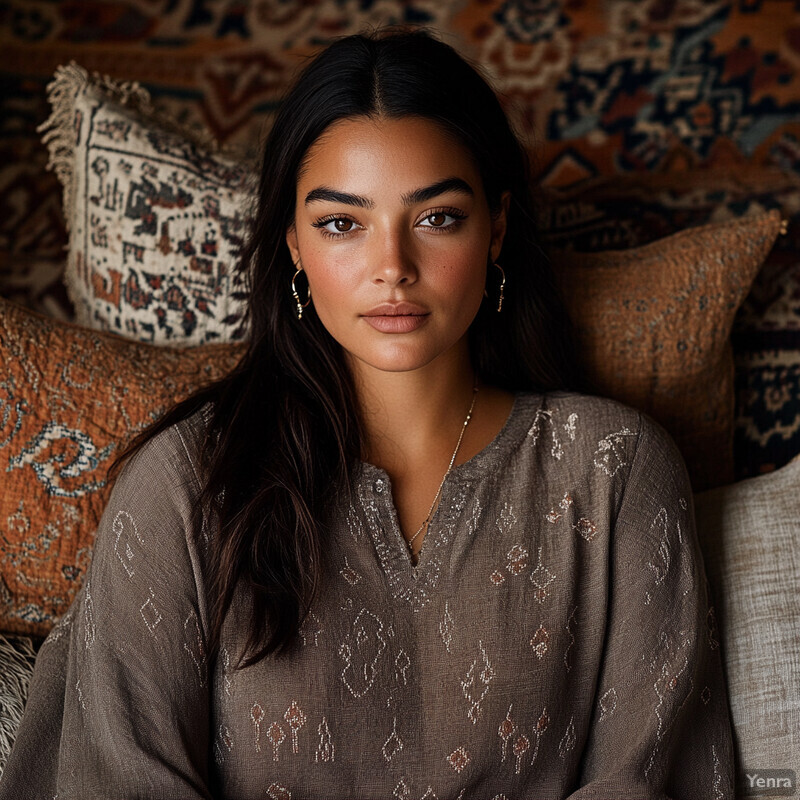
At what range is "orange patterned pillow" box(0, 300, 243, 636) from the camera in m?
1.49

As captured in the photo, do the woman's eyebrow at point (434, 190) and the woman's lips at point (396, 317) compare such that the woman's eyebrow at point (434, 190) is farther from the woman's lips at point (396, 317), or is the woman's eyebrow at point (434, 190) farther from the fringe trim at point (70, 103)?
the fringe trim at point (70, 103)

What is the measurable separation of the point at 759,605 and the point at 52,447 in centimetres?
110

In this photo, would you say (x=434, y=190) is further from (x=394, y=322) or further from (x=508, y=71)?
(x=508, y=71)

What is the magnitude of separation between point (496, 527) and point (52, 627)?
714 millimetres

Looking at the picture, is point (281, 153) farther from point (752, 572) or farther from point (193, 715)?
point (752, 572)

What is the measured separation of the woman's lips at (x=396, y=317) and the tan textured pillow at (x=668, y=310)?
449 mm

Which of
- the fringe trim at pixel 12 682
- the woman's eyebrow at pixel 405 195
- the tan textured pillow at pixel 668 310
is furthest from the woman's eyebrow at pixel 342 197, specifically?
the fringe trim at pixel 12 682

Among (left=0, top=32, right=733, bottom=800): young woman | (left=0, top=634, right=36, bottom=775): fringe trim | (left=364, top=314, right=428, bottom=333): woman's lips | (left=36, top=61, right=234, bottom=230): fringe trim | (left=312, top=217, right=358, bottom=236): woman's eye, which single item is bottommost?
(left=0, top=634, right=36, bottom=775): fringe trim

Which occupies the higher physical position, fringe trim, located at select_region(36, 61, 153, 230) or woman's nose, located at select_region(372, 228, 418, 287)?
fringe trim, located at select_region(36, 61, 153, 230)

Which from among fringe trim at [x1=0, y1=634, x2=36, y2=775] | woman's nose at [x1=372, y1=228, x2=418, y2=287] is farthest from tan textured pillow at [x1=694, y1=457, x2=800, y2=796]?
fringe trim at [x1=0, y1=634, x2=36, y2=775]

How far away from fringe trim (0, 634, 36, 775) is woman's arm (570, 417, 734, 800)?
2.62 ft

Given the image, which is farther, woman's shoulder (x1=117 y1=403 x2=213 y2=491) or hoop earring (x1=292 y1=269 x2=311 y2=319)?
hoop earring (x1=292 y1=269 x2=311 y2=319)

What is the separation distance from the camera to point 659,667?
142cm

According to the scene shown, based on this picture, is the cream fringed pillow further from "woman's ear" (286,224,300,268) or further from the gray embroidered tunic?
the gray embroidered tunic
